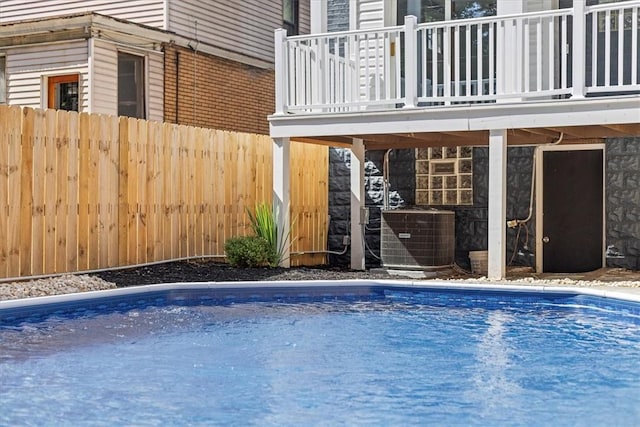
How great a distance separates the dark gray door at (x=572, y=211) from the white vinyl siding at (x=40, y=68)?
26.5 ft

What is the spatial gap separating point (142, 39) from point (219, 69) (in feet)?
8.00

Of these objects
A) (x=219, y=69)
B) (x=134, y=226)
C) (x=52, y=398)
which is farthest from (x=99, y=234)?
(x=219, y=69)

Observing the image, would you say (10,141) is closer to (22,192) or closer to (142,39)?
(22,192)

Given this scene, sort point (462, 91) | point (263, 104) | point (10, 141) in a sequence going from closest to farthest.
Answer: point (10, 141) < point (462, 91) < point (263, 104)

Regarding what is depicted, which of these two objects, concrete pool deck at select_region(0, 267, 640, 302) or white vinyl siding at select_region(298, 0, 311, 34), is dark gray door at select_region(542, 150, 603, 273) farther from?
white vinyl siding at select_region(298, 0, 311, 34)

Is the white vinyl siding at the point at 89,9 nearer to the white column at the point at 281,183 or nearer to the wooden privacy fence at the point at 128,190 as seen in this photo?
the wooden privacy fence at the point at 128,190

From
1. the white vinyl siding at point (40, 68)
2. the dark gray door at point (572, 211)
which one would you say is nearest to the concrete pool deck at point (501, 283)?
the dark gray door at point (572, 211)

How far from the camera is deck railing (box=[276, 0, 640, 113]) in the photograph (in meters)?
9.88

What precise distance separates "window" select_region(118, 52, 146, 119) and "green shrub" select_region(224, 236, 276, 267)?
5.32 m

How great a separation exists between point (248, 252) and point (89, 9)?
27.6 feet

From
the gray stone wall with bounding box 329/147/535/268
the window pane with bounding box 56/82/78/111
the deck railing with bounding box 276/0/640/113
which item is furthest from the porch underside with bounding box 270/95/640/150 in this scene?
the window pane with bounding box 56/82/78/111

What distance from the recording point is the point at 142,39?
50.6 ft

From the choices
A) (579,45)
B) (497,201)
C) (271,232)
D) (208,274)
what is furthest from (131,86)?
(579,45)

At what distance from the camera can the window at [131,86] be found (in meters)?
15.5
